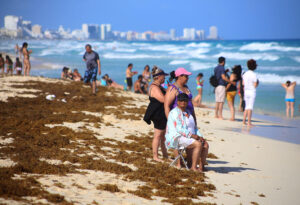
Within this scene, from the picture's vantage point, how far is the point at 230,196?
5051mm

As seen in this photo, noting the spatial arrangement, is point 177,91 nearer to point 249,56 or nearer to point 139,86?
point 139,86

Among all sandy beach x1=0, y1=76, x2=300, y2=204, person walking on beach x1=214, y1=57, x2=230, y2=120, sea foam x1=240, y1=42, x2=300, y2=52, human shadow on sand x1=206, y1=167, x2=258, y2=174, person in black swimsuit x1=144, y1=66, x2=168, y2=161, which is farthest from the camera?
sea foam x1=240, y1=42, x2=300, y2=52

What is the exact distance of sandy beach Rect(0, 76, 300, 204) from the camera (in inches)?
181

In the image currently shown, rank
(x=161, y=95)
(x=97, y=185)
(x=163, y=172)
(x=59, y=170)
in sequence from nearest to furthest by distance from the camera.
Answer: (x=97, y=185) → (x=59, y=170) → (x=163, y=172) → (x=161, y=95)

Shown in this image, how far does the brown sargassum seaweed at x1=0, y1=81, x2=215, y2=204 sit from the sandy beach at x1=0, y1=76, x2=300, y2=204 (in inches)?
0.5

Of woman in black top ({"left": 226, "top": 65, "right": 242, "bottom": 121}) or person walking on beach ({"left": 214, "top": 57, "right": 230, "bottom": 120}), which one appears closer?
person walking on beach ({"left": 214, "top": 57, "right": 230, "bottom": 120})

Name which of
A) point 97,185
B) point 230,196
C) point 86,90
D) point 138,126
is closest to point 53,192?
point 97,185

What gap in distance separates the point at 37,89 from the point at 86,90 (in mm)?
1924

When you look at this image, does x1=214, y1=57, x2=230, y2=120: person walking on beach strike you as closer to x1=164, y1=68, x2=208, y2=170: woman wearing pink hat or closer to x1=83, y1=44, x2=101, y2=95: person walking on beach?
x1=83, y1=44, x2=101, y2=95: person walking on beach

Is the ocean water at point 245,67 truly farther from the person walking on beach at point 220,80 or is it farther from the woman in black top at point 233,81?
the person walking on beach at point 220,80

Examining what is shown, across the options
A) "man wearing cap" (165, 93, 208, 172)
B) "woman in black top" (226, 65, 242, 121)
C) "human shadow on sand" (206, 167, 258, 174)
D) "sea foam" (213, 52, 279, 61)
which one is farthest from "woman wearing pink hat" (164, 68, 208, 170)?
"sea foam" (213, 52, 279, 61)

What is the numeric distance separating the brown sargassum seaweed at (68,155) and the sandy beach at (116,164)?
1 cm

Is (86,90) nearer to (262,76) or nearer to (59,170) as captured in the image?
(59,170)

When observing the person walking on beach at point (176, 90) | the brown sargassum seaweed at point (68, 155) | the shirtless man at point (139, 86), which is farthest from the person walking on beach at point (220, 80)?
the shirtless man at point (139, 86)
